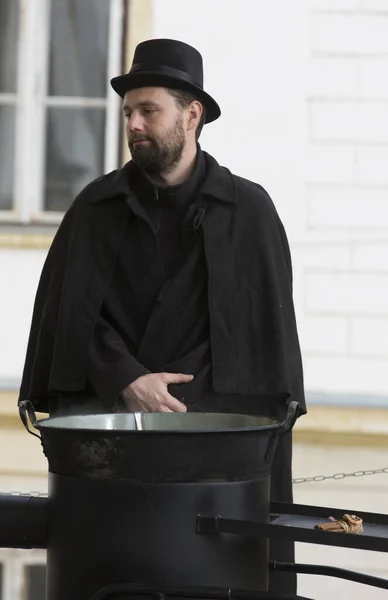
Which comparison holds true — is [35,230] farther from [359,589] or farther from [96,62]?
[359,589]

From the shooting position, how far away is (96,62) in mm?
6371

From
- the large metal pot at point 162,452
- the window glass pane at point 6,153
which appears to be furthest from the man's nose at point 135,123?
the window glass pane at point 6,153

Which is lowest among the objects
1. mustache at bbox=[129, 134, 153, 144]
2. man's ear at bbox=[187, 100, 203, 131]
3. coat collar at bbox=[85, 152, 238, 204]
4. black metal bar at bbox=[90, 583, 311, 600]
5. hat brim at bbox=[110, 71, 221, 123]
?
black metal bar at bbox=[90, 583, 311, 600]

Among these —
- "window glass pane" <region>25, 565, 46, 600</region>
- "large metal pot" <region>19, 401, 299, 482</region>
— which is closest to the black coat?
"large metal pot" <region>19, 401, 299, 482</region>

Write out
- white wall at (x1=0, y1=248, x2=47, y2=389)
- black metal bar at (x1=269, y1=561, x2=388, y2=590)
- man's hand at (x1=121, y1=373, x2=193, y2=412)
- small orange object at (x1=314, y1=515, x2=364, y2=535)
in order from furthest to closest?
white wall at (x1=0, y1=248, x2=47, y2=389), man's hand at (x1=121, y1=373, x2=193, y2=412), small orange object at (x1=314, y1=515, x2=364, y2=535), black metal bar at (x1=269, y1=561, x2=388, y2=590)

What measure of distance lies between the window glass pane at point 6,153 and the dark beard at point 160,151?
2802 mm

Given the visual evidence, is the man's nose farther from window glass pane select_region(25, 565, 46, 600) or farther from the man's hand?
window glass pane select_region(25, 565, 46, 600)

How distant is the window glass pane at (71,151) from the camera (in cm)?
640

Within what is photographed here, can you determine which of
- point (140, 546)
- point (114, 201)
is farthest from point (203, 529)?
point (114, 201)

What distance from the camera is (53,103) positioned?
6383 mm

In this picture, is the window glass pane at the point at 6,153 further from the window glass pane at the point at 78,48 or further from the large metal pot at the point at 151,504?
the large metal pot at the point at 151,504

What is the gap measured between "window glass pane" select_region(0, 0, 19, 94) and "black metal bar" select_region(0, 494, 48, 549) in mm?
3566

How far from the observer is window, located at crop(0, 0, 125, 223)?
6.36 meters

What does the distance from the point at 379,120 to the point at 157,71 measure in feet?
8.59
